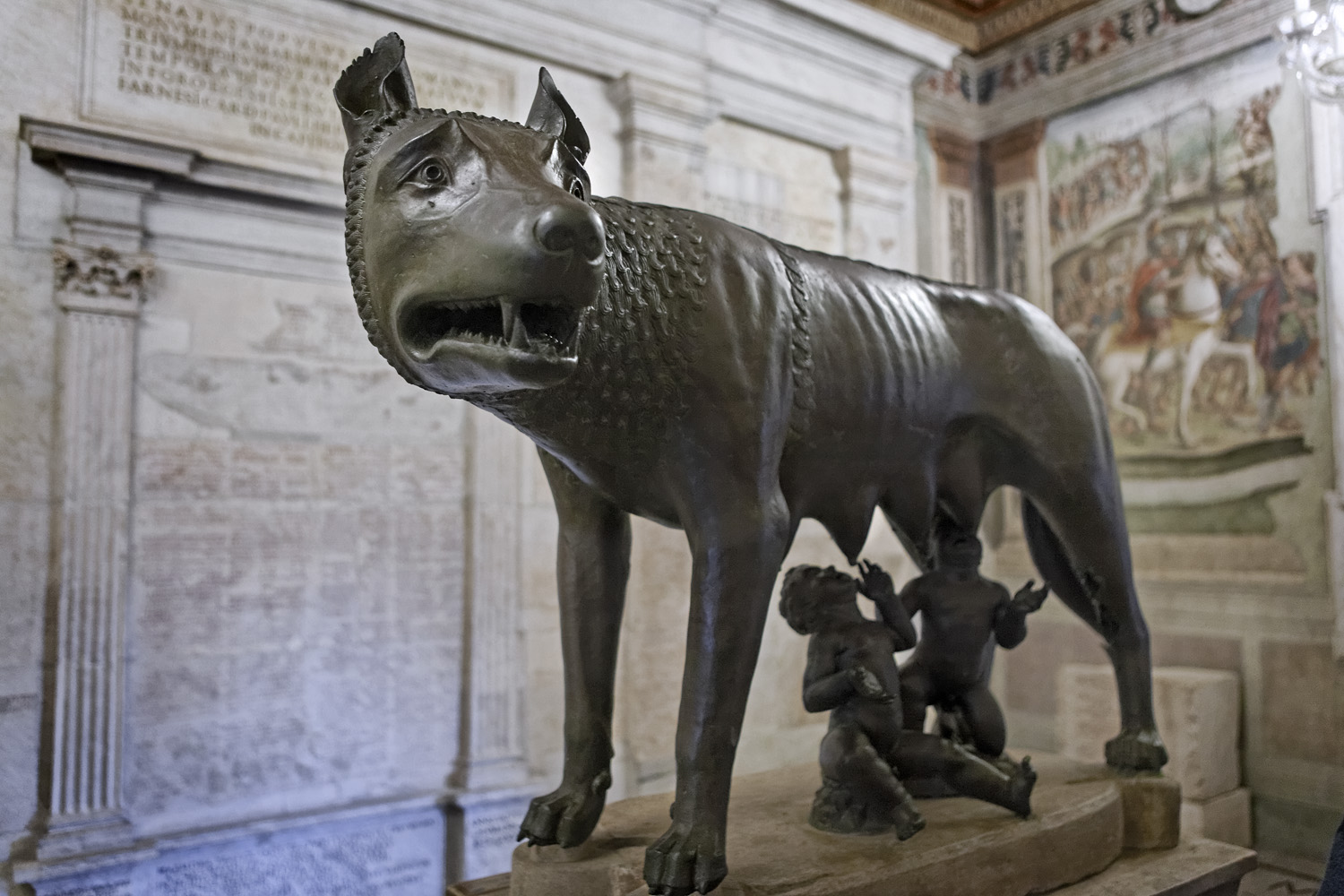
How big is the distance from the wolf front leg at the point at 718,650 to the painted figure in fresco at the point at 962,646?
2.49 feet

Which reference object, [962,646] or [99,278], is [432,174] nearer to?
[962,646]

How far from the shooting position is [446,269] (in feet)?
4.88

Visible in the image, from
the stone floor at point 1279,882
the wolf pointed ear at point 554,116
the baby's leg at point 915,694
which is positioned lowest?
the stone floor at point 1279,882

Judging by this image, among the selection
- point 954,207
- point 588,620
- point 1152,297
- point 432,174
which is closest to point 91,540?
point 588,620

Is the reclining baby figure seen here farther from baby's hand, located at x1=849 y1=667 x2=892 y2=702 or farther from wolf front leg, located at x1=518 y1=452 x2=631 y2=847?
wolf front leg, located at x1=518 y1=452 x2=631 y2=847

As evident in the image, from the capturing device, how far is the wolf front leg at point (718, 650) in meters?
1.80

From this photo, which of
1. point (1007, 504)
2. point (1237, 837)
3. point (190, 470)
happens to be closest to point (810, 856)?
point (190, 470)

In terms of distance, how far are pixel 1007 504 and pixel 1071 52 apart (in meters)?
2.99

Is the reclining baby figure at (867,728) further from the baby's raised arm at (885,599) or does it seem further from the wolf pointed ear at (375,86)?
the wolf pointed ear at (375,86)

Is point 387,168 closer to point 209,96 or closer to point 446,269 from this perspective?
point 446,269

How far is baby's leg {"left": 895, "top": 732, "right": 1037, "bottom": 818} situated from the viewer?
2.24 m

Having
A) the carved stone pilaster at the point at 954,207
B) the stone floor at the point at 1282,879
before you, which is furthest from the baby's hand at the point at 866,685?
the carved stone pilaster at the point at 954,207

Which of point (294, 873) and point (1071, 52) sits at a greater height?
point (1071, 52)

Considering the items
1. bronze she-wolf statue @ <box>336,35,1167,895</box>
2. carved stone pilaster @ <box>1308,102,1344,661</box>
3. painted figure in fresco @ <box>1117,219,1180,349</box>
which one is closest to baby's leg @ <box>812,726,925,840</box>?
bronze she-wolf statue @ <box>336,35,1167,895</box>
